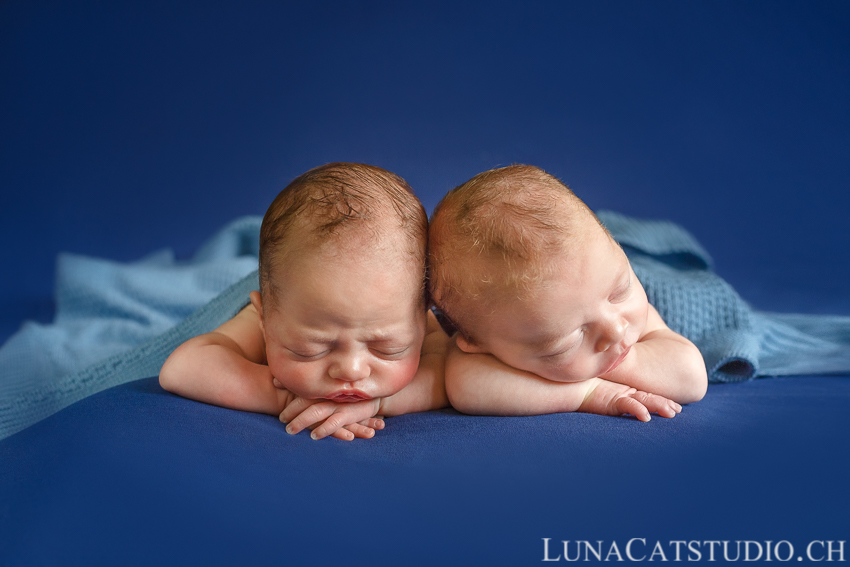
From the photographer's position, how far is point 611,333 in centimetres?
117

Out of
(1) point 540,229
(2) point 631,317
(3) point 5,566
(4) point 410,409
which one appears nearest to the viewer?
(3) point 5,566

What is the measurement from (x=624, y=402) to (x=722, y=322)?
21.2 inches

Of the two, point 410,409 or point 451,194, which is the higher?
point 451,194

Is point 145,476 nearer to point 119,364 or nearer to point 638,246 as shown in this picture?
point 119,364

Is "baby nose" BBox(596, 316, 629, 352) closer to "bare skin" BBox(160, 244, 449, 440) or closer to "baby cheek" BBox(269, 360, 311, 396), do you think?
"bare skin" BBox(160, 244, 449, 440)

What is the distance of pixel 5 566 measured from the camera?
0.87 meters

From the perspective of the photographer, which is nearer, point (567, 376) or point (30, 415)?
point (567, 376)

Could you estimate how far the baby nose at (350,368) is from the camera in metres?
1.12

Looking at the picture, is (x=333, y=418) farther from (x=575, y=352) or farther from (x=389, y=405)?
(x=575, y=352)

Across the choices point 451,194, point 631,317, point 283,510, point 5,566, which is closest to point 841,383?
point 631,317

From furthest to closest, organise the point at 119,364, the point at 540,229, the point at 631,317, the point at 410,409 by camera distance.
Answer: the point at 119,364, the point at 410,409, the point at 631,317, the point at 540,229

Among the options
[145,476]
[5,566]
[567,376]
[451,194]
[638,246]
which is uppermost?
[638,246]

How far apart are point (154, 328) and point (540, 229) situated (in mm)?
1316

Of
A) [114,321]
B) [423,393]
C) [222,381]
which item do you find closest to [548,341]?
[423,393]
